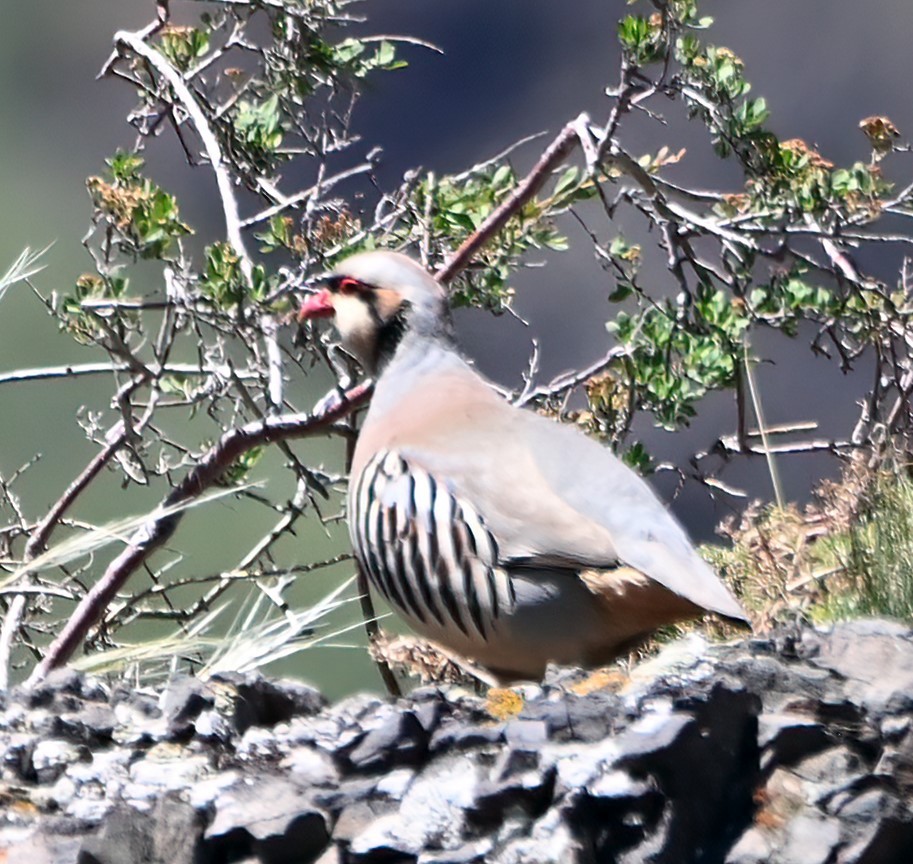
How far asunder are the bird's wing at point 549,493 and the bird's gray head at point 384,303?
0.30m

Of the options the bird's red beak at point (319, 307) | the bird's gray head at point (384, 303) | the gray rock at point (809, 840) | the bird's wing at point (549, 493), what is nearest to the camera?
the gray rock at point (809, 840)

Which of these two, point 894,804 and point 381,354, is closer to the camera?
point 894,804

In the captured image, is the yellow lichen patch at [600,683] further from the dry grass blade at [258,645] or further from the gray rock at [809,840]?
the dry grass blade at [258,645]

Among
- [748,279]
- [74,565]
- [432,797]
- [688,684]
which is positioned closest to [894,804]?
[688,684]

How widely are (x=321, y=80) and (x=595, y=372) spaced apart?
1.17 meters

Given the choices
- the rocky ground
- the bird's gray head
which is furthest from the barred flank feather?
the rocky ground

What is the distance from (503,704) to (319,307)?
159 centimetres

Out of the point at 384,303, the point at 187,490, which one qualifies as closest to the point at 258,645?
the point at 384,303

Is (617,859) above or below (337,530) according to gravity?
below

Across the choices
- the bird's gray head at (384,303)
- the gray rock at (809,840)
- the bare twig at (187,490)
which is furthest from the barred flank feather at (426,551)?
the gray rock at (809,840)

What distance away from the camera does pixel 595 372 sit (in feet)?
13.5

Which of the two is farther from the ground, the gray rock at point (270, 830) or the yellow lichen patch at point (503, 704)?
the yellow lichen patch at point (503, 704)

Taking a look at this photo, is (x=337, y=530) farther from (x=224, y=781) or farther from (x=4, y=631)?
(x=224, y=781)

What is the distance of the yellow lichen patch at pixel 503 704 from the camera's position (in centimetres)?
193
